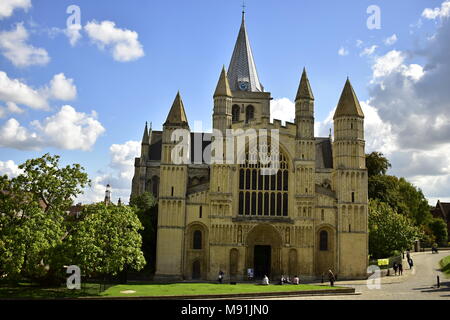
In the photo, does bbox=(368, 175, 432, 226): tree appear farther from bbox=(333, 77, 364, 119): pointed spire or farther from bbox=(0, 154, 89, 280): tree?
bbox=(0, 154, 89, 280): tree

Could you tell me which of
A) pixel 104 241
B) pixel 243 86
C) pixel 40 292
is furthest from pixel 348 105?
pixel 40 292

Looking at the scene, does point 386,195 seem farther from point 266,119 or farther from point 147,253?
point 147,253

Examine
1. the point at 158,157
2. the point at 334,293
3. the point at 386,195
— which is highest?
the point at 158,157

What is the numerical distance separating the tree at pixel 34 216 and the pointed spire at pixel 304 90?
25.4 meters

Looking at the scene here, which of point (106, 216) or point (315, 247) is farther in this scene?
point (315, 247)

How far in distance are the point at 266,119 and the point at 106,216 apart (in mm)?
21684

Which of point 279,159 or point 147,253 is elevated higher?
point 279,159

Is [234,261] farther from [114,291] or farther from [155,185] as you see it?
[155,185]

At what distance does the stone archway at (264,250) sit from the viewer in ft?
169

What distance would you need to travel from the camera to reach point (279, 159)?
173 ft

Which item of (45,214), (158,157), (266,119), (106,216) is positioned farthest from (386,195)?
(45,214)

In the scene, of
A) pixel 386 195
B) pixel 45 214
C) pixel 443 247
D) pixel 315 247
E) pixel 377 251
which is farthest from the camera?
pixel 443 247

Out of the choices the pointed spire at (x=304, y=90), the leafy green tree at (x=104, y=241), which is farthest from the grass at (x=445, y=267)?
the leafy green tree at (x=104, y=241)

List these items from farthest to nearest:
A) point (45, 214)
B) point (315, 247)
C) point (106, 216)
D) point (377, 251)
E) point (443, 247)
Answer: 1. point (443, 247)
2. point (377, 251)
3. point (315, 247)
4. point (106, 216)
5. point (45, 214)
